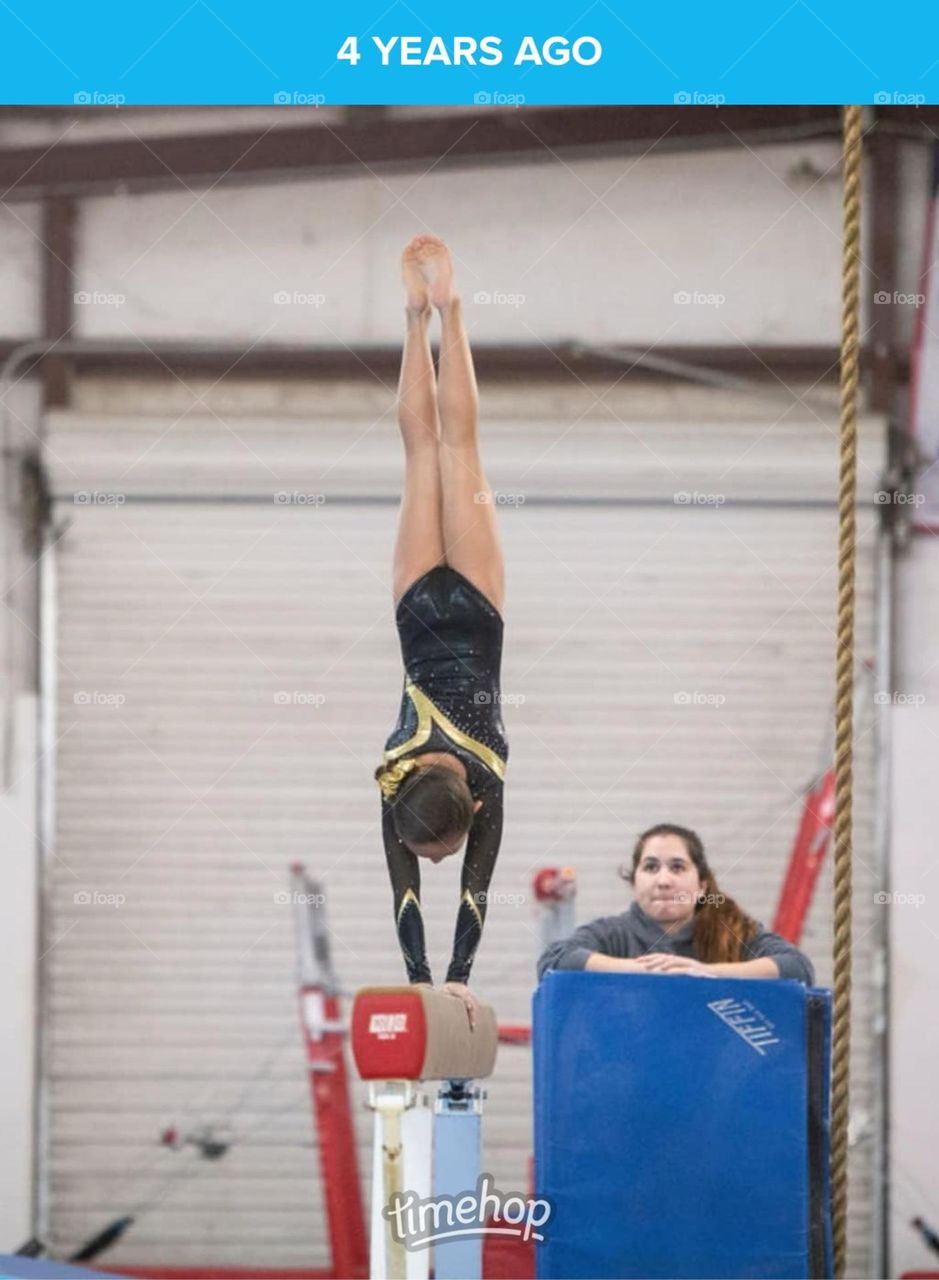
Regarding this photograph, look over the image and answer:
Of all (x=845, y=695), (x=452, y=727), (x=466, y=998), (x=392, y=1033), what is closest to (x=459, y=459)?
(x=452, y=727)

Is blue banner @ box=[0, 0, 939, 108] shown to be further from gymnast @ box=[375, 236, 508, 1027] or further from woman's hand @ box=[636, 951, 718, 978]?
woman's hand @ box=[636, 951, 718, 978]

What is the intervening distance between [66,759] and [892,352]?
308 cm

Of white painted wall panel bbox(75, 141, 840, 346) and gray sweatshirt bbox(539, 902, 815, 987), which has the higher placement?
white painted wall panel bbox(75, 141, 840, 346)

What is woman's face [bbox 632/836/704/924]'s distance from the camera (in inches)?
151

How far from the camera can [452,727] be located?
407 cm

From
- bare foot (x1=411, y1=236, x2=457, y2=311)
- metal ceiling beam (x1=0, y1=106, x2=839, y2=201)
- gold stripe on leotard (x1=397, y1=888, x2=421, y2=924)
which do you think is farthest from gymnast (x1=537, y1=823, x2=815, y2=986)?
metal ceiling beam (x1=0, y1=106, x2=839, y2=201)

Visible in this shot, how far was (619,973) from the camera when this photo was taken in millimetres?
3023

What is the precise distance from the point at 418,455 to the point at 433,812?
103 cm

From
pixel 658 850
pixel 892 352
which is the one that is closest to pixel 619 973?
pixel 658 850

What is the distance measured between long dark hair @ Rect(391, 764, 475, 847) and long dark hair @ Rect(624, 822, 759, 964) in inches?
16.0

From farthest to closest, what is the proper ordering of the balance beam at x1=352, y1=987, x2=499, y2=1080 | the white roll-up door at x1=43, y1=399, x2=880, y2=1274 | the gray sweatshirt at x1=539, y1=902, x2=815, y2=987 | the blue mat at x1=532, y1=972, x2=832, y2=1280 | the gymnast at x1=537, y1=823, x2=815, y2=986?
the white roll-up door at x1=43, y1=399, x2=880, y2=1274, the gymnast at x1=537, y1=823, x2=815, y2=986, the gray sweatshirt at x1=539, y1=902, x2=815, y2=987, the blue mat at x1=532, y1=972, x2=832, y2=1280, the balance beam at x1=352, y1=987, x2=499, y2=1080

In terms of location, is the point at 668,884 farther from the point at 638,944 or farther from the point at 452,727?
the point at 452,727

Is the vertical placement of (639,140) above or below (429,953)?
above

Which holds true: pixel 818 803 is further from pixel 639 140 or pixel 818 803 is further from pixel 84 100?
pixel 84 100
